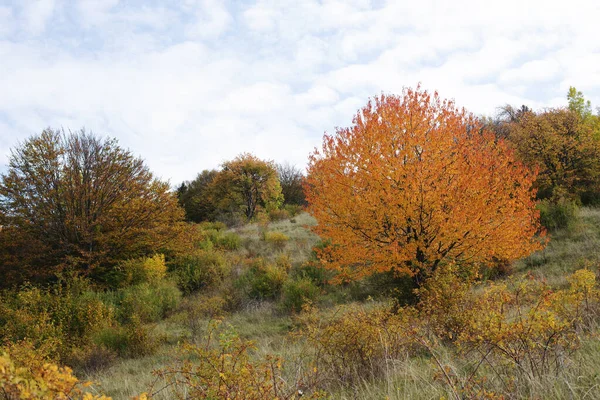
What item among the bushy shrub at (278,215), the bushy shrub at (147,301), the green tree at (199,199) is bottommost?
the bushy shrub at (147,301)

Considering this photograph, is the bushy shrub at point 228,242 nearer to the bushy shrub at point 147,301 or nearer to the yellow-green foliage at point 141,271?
the yellow-green foliage at point 141,271

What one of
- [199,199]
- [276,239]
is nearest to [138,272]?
[276,239]

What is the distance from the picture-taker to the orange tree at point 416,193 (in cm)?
745

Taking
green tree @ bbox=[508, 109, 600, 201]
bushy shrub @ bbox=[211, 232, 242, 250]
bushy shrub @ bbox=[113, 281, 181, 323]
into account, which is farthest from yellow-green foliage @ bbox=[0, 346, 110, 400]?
green tree @ bbox=[508, 109, 600, 201]

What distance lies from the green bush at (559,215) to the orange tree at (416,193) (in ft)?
32.2

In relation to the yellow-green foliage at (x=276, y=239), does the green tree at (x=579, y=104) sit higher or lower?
higher

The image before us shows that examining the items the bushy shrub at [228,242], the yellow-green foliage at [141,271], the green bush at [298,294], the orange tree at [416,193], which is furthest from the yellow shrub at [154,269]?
the orange tree at [416,193]

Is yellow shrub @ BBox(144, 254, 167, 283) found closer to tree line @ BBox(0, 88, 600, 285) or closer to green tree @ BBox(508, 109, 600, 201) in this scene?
tree line @ BBox(0, 88, 600, 285)

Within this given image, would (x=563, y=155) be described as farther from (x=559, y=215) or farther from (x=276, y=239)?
(x=276, y=239)

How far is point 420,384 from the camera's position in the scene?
3492mm

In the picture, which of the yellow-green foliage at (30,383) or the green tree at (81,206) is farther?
the green tree at (81,206)

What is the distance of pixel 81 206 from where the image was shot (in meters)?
15.0

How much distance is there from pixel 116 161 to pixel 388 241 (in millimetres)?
14088

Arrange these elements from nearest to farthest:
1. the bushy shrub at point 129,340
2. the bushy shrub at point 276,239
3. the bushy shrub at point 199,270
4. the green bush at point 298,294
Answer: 1. the bushy shrub at point 129,340
2. the green bush at point 298,294
3. the bushy shrub at point 199,270
4. the bushy shrub at point 276,239
